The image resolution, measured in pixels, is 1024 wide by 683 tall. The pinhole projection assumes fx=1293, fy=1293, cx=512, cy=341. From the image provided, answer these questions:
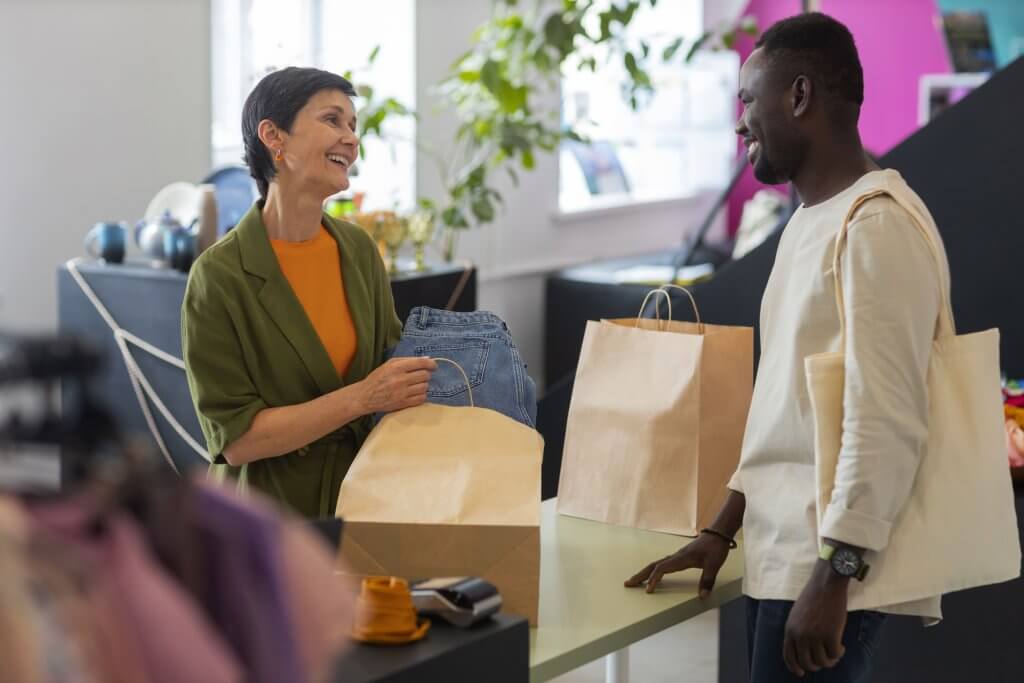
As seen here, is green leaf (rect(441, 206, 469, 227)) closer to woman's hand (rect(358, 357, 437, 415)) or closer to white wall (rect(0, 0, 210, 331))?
white wall (rect(0, 0, 210, 331))

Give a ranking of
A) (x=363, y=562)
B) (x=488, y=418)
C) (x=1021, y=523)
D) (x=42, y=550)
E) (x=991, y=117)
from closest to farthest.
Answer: (x=42, y=550), (x=363, y=562), (x=488, y=418), (x=1021, y=523), (x=991, y=117)

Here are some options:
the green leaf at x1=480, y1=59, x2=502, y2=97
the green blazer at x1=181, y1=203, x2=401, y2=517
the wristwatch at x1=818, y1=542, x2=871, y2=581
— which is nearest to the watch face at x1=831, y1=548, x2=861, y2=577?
the wristwatch at x1=818, y1=542, x2=871, y2=581

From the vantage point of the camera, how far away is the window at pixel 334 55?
484 centimetres

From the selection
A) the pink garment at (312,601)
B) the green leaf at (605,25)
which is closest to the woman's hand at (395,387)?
the pink garment at (312,601)

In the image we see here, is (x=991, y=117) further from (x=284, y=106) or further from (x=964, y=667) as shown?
(x=284, y=106)

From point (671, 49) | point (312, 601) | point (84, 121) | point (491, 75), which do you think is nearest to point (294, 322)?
point (312, 601)

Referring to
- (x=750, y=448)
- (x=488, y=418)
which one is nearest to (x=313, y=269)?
(x=488, y=418)

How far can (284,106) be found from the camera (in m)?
1.95

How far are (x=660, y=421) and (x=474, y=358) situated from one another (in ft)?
1.20

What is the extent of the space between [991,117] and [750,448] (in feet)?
5.66

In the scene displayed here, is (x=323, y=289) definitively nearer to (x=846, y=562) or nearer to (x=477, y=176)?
(x=846, y=562)

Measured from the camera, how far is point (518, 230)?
605 centimetres

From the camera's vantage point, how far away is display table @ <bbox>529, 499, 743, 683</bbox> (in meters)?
1.65

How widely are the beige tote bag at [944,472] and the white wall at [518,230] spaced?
156 inches
